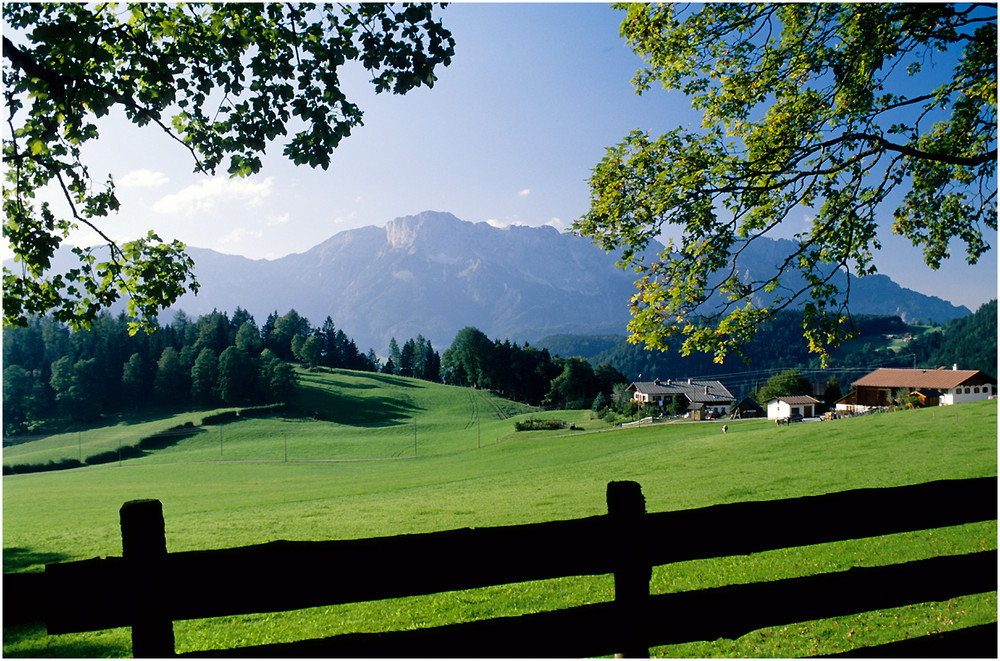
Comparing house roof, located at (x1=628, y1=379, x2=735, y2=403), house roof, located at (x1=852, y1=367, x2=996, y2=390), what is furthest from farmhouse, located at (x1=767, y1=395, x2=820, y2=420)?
house roof, located at (x1=852, y1=367, x2=996, y2=390)

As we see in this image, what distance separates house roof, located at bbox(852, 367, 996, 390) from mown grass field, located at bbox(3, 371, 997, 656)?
44.1 m

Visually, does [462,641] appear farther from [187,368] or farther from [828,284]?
[187,368]

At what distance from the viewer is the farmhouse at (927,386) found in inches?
2886

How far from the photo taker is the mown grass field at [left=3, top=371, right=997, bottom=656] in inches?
291

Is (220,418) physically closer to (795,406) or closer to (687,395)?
(687,395)

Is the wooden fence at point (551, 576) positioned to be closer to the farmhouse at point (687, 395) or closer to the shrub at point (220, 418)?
the shrub at point (220, 418)

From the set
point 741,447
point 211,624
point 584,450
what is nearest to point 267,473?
point 584,450

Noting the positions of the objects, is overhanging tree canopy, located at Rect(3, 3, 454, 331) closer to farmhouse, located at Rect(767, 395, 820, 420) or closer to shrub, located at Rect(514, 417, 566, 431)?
shrub, located at Rect(514, 417, 566, 431)

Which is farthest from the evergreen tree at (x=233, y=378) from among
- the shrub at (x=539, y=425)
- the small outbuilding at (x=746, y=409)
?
the small outbuilding at (x=746, y=409)

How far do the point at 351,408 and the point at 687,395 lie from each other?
6377 centimetres

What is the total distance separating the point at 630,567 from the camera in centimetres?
328

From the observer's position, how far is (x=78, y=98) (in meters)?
6.12

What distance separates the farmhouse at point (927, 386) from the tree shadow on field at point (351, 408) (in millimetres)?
74556

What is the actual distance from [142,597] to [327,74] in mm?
5614
